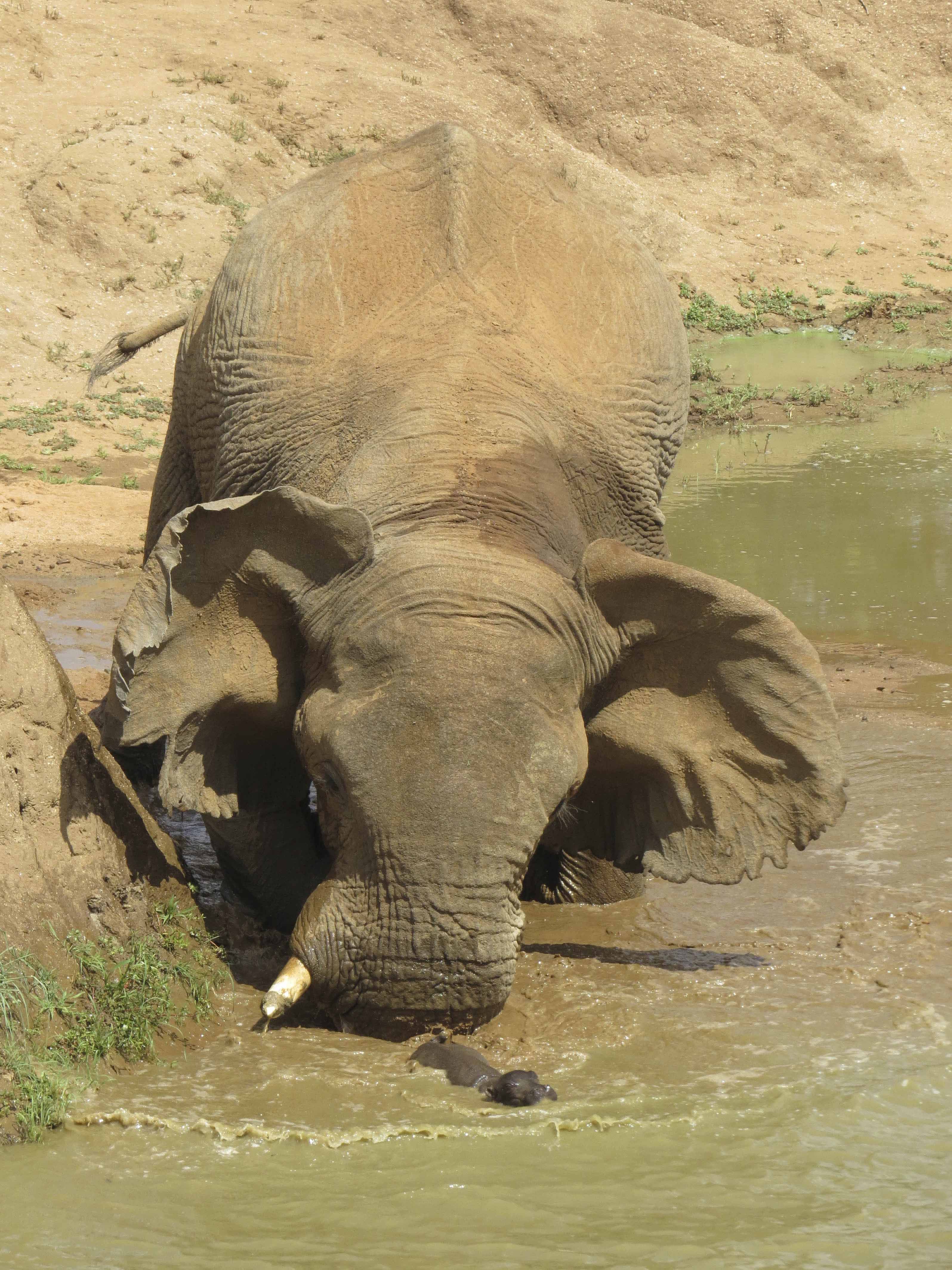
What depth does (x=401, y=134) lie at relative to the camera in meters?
24.8

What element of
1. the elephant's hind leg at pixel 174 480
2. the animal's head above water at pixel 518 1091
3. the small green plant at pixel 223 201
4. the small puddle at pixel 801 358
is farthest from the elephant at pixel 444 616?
the small green plant at pixel 223 201

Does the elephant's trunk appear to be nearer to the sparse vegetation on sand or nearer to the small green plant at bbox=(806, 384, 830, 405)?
the sparse vegetation on sand

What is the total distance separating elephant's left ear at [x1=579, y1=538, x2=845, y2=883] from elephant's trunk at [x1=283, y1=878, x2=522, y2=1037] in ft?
3.20

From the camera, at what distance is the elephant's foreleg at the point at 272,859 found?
18.6ft

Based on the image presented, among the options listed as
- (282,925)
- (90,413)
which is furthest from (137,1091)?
(90,413)

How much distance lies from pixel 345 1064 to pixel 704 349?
58.1 feet

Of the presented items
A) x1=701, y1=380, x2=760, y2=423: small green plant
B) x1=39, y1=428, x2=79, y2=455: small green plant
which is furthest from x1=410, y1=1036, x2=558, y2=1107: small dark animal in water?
x1=701, y1=380, x2=760, y2=423: small green plant

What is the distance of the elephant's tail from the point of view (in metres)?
7.76

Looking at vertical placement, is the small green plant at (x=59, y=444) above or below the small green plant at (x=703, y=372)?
above

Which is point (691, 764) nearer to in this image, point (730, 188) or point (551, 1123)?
point (551, 1123)

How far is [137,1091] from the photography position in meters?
4.38

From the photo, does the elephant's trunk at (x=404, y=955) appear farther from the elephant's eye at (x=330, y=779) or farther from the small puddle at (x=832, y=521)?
the small puddle at (x=832, y=521)

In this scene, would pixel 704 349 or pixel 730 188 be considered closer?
pixel 704 349

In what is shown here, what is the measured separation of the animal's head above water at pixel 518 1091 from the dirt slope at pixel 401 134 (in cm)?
803
